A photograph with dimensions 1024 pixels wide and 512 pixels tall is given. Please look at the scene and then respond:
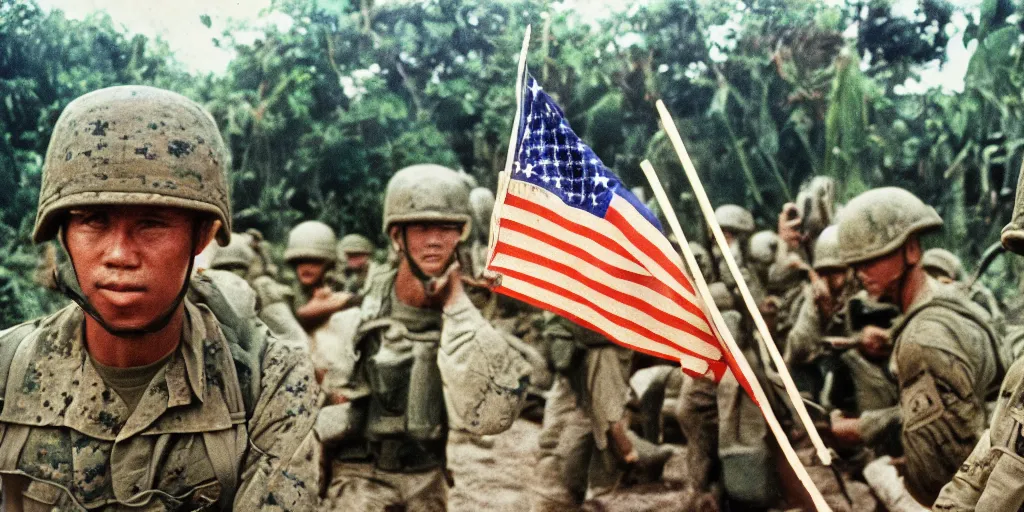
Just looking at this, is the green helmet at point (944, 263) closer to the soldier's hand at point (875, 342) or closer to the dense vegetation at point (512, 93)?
the dense vegetation at point (512, 93)

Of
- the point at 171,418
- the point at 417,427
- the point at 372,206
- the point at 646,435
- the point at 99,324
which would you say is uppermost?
the point at 99,324

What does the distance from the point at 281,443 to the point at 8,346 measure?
85 cm

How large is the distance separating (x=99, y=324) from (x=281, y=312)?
4.63 meters

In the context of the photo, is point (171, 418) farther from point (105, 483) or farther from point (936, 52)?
point (936, 52)

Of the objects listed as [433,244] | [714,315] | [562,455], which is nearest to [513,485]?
[562,455]

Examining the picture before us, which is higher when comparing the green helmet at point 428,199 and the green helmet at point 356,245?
the green helmet at point 428,199

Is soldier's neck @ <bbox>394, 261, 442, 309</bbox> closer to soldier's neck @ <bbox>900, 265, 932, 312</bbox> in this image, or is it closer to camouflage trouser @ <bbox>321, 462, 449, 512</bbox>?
camouflage trouser @ <bbox>321, 462, 449, 512</bbox>

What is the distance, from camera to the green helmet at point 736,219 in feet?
28.3

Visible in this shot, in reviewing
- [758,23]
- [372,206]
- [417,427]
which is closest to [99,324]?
[417,427]

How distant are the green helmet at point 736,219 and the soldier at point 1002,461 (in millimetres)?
5001

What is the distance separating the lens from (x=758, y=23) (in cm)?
888

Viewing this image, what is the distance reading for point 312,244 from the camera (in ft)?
27.5

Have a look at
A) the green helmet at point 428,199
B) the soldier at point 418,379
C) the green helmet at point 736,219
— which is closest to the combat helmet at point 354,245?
the green helmet at point 428,199

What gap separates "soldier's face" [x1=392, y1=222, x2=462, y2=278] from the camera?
6930 mm
